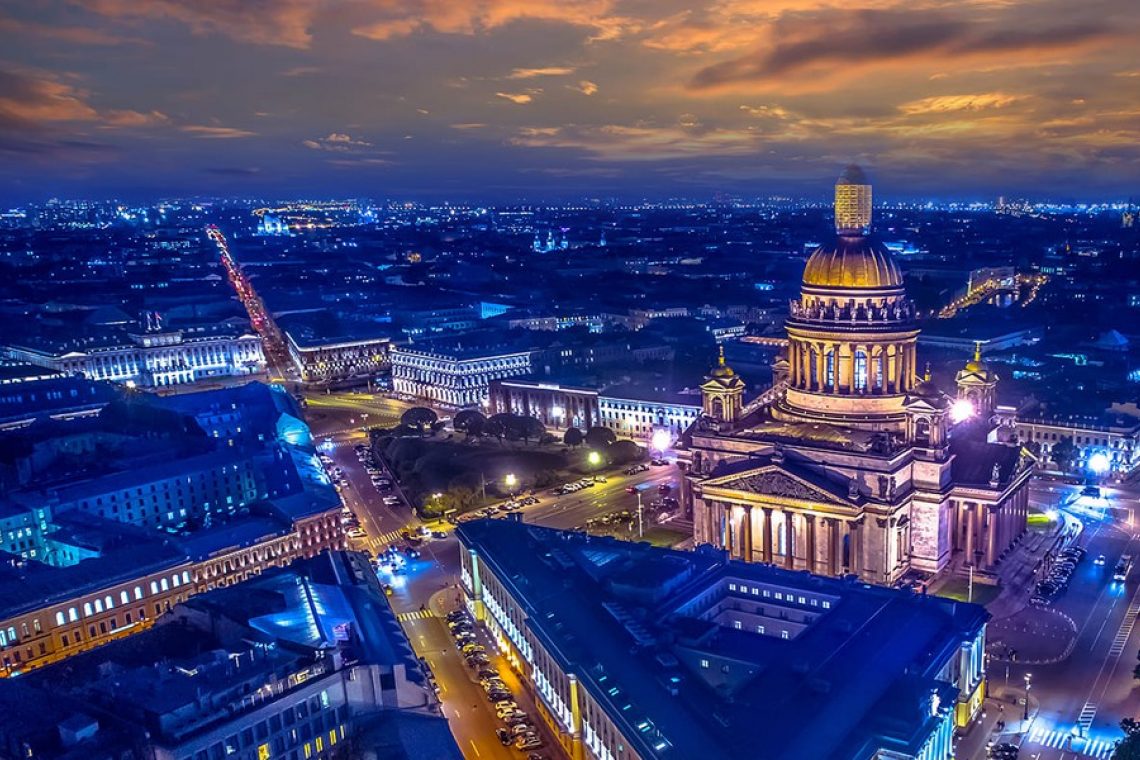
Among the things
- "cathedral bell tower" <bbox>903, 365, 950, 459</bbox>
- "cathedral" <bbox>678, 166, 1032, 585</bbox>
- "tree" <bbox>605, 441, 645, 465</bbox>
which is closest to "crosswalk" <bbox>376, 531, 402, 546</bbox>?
"cathedral" <bbox>678, 166, 1032, 585</bbox>

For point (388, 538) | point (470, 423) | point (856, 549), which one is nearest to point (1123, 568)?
point (856, 549)

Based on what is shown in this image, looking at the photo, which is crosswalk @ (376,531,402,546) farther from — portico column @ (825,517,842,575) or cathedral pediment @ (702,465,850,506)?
portico column @ (825,517,842,575)

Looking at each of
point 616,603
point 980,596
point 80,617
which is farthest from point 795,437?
point 80,617

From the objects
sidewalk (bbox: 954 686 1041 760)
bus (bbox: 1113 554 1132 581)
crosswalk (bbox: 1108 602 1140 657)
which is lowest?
sidewalk (bbox: 954 686 1041 760)

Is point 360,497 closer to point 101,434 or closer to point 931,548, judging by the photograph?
point 101,434

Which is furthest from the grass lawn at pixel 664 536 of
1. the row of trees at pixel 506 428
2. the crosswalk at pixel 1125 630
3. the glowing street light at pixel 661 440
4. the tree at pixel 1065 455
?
the tree at pixel 1065 455
